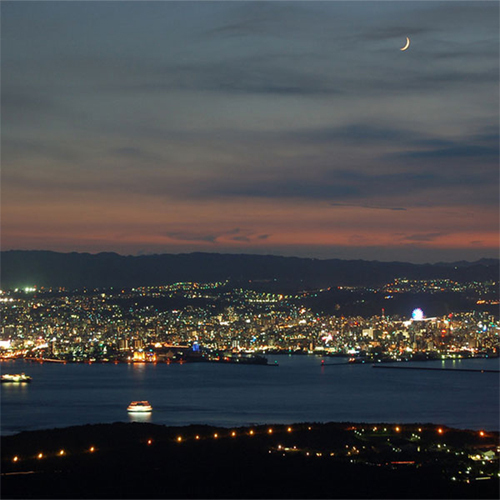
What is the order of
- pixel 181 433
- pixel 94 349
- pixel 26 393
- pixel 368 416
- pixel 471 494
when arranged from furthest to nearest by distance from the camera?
pixel 94 349
pixel 26 393
pixel 368 416
pixel 181 433
pixel 471 494

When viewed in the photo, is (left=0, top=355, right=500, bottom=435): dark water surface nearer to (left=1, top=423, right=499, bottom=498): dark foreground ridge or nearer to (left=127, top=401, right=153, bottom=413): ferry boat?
(left=127, top=401, right=153, bottom=413): ferry boat

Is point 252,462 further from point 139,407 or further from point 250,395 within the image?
→ point 250,395

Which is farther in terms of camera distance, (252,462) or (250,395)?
(250,395)

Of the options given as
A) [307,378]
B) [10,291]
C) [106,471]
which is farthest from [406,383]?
[10,291]

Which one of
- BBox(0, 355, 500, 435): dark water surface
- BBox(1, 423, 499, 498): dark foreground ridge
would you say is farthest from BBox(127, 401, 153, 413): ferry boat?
BBox(1, 423, 499, 498): dark foreground ridge

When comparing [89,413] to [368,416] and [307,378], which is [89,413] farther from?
[307,378]

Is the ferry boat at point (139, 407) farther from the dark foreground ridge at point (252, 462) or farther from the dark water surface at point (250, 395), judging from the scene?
the dark foreground ridge at point (252, 462)

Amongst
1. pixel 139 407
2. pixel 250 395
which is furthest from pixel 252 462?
pixel 250 395
